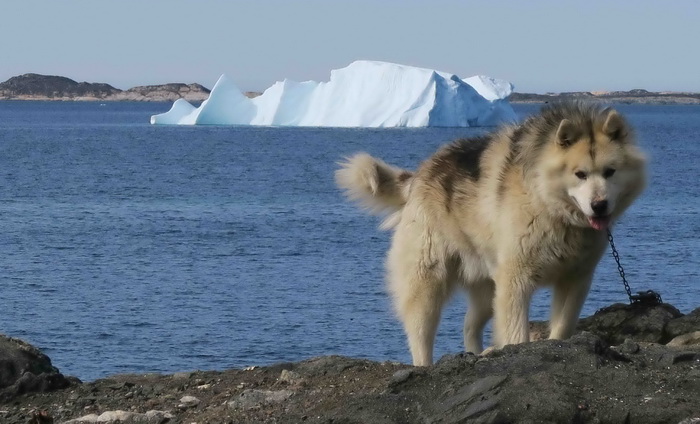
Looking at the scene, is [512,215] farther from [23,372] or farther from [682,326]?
[23,372]

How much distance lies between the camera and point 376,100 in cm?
7550

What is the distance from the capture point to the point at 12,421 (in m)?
6.17

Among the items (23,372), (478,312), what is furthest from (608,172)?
(23,372)

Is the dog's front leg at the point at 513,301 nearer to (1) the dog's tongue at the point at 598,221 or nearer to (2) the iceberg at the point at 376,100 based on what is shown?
(1) the dog's tongue at the point at 598,221

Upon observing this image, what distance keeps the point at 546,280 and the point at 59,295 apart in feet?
50.9

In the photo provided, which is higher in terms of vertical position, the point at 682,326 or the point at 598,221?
the point at 598,221

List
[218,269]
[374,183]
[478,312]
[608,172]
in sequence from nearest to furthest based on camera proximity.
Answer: [608,172]
[374,183]
[478,312]
[218,269]

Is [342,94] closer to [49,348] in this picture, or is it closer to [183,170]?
[183,170]

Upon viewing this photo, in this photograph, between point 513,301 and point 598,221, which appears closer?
point 598,221

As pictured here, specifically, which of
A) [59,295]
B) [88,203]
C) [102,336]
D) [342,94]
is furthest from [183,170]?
[102,336]

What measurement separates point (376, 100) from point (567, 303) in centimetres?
6885

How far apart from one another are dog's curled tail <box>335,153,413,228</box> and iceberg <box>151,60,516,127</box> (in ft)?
196

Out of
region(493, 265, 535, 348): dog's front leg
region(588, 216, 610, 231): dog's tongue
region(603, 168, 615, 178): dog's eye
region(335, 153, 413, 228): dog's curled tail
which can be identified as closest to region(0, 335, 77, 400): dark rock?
region(335, 153, 413, 228): dog's curled tail

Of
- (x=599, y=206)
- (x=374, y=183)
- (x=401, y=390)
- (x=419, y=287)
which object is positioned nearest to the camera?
(x=401, y=390)
